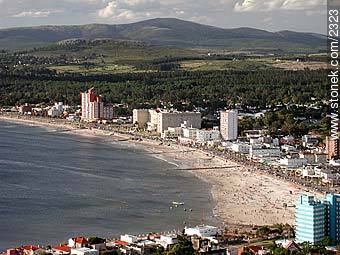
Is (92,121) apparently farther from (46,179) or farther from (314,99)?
(46,179)

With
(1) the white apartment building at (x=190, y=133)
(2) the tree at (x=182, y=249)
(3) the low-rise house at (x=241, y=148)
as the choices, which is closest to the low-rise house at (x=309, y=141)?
(3) the low-rise house at (x=241, y=148)

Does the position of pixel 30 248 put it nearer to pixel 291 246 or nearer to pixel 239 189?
pixel 291 246

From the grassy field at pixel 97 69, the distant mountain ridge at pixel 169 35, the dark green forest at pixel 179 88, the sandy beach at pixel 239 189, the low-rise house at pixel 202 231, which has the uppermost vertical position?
the distant mountain ridge at pixel 169 35

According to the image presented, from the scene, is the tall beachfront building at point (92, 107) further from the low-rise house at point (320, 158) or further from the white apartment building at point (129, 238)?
the white apartment building at point (129, 238)

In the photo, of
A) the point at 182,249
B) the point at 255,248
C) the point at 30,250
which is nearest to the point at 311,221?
the point at 255,248

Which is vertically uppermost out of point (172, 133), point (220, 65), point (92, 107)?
point (220, 65)

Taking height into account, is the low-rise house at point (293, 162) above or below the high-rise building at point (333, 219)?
below
